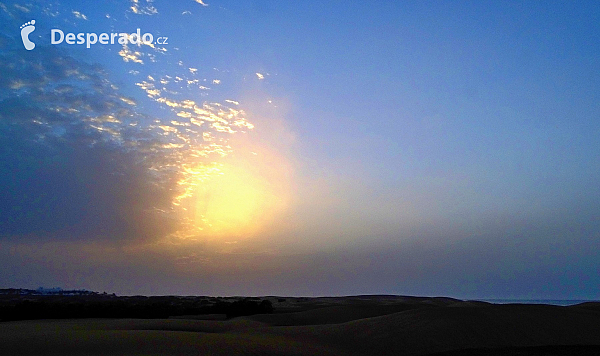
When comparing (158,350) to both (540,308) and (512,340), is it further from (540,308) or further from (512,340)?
(540,308)

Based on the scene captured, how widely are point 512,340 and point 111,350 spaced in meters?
18.3

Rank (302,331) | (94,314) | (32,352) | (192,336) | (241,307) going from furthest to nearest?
1. (241,307)
2. (94,314)
3. (302,331)
4. (192,336)
5. (32,352)

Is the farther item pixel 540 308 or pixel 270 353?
pixel 540 308

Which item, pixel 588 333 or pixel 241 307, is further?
pixel 241 307

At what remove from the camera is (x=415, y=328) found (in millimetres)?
26359

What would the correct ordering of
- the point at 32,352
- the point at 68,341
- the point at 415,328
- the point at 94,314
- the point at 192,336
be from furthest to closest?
the point at 94,314
the point at 415,328
the point at 192,336
the point at 68,341
the point at 32,352

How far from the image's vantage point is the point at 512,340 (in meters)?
24.5

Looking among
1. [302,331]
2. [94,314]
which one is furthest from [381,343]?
[94,314]

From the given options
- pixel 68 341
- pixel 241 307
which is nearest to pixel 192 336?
pixel 68 341

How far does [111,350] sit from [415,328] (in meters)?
15.0

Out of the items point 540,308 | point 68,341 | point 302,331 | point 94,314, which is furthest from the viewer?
point 94,314

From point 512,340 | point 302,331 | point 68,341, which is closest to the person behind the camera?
point 68,341

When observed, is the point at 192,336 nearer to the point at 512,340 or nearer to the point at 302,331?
the point at 302,331

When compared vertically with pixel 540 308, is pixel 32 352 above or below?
below
